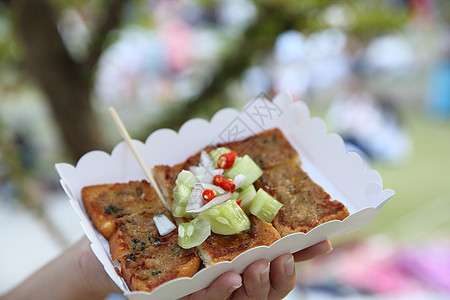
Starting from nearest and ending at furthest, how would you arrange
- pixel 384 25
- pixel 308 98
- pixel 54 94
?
pixel 54 94
pixel 384 25
pixel 308 98

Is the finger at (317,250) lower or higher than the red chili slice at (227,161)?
lower

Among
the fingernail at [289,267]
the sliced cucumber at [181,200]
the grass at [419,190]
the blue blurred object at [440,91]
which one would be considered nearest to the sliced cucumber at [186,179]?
the sliced cucumber at [181,200]

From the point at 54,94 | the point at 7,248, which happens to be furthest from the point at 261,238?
the point at 7,248

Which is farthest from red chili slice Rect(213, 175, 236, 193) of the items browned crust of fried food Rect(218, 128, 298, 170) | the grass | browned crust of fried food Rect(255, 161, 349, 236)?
the grass

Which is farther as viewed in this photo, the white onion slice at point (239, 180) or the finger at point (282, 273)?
the white onion slice at point (239, 180)

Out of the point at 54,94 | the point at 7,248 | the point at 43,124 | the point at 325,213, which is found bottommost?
the point at 325,213

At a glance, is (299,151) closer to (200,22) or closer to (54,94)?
(54,94)

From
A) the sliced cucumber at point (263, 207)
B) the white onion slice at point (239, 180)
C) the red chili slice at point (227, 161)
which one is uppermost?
the red chili slice at point (227, 161)

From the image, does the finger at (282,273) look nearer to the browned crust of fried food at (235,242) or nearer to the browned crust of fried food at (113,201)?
the browned crust of fried food at (235,242)
